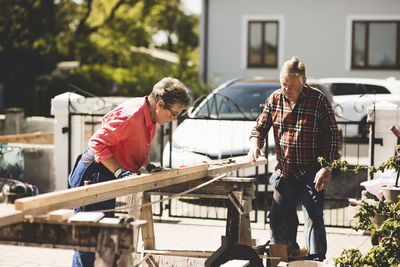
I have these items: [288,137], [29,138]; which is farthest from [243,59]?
[288,137]

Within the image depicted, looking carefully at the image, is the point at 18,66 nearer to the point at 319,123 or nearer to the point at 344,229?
the point at 344,229

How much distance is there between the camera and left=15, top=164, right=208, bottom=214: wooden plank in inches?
136

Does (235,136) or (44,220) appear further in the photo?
(235,136)

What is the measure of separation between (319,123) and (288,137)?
0.29 meters

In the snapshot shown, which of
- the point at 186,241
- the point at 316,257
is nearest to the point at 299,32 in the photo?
the point at 186,241

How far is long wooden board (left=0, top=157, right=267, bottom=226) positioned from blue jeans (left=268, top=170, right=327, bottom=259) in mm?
368

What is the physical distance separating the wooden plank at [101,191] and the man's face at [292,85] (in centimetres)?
95

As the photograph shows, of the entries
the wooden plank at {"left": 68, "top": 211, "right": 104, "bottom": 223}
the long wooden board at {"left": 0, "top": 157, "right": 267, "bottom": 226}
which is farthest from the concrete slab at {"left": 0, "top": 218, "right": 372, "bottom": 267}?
the wooden plank at {"left": 68, "top": 211, "right": 104, "bottom": 223}

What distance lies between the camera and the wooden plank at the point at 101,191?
3463 mm

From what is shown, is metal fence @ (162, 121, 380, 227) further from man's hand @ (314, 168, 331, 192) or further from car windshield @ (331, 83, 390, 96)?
car windshield @ (331, 83, 390, 96)

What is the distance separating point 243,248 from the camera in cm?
488

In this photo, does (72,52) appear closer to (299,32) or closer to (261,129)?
(299,32)

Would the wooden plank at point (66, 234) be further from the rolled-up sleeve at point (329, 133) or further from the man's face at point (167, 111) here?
the rolled-up sleeve at point (329, 133)

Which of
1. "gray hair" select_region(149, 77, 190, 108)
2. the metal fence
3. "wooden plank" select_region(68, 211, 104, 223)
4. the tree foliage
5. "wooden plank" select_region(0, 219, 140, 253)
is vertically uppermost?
the tree foliage
